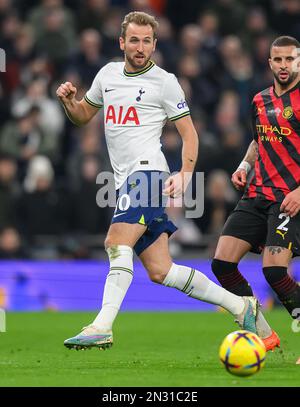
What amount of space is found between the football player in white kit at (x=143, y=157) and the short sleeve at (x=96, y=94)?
9cm

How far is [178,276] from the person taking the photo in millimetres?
8672

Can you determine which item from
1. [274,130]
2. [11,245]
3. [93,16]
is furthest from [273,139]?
[93,16]

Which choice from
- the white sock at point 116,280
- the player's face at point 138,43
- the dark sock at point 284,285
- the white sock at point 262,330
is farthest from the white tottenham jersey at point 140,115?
the white sock at point 262,330

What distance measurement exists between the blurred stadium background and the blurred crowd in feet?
0.07

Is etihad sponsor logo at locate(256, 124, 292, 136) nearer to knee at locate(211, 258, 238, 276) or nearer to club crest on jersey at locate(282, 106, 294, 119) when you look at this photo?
club crest on jersey at locate(282, 106, 294, 119)

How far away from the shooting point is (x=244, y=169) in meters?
9.15

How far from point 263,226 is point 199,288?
72cm

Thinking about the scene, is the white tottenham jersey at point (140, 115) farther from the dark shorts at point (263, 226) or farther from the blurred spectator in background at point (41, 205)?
the blurred spectator in background at point (41, 205)

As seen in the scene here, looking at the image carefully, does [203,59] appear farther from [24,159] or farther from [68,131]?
[24,159]

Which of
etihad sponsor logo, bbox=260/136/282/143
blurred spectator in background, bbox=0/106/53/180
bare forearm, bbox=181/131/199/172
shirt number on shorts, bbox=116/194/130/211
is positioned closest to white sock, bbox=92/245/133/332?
shirt number on shorts, bbox=116/194/130/211

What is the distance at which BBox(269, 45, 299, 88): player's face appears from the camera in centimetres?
870

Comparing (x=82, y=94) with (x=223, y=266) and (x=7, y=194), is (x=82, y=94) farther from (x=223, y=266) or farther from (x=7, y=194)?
(x=223, y=266)
